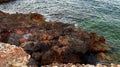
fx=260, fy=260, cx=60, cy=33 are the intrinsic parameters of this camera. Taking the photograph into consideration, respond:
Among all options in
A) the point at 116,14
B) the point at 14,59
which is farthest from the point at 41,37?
the point at 116,14

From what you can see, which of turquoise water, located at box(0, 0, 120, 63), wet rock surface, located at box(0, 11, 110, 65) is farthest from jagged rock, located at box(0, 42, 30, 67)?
turquoise water, located at box(0, 0, 120, 63)

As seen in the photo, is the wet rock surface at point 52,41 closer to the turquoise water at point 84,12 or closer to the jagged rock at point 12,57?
the turquoise water at point 84,12

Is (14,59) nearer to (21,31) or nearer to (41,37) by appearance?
(41,37)

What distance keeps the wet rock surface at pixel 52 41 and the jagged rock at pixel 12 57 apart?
1150 cm

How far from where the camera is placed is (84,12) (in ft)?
160

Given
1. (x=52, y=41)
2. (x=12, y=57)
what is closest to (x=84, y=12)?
(x=52, y=41)

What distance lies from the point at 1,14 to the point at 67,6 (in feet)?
52.7

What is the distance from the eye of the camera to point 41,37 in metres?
32.3

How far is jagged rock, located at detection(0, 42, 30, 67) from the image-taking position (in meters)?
16.6

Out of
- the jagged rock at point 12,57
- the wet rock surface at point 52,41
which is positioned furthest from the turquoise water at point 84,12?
the jagged rock at point 12,57

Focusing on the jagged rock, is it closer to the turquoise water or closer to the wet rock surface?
the wet rock surface

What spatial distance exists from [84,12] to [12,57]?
3316cm

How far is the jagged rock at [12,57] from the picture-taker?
16562mm

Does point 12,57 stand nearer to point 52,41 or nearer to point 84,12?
point 52,41
